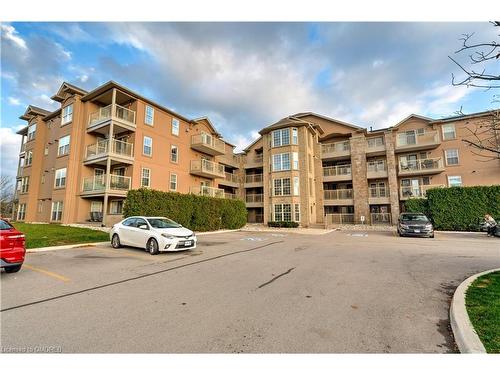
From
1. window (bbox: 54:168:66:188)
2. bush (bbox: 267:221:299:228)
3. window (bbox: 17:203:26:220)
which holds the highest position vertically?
window (bbox: 54:168:66:188)

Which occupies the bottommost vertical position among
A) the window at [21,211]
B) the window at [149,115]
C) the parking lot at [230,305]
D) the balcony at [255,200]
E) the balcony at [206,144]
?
the parking lot at [230,305]

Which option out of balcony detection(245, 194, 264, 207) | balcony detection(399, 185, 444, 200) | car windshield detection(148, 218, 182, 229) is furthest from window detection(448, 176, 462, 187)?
car windshield detection(148, 218, 182, 229)

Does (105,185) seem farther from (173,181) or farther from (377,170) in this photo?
(377,170)

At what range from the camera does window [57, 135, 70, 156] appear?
72.1ft

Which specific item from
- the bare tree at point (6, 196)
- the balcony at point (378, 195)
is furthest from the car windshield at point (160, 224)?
the bare tree at point (6, 196)

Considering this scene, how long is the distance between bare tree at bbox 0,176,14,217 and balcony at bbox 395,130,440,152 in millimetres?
56874

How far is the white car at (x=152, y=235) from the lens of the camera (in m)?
9.88

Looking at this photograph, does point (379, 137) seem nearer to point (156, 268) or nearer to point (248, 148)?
point (248, 148)

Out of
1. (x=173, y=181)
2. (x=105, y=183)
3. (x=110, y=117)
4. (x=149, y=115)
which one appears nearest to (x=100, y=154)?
(x=105, y=183)

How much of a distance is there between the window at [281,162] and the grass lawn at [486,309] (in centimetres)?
2429

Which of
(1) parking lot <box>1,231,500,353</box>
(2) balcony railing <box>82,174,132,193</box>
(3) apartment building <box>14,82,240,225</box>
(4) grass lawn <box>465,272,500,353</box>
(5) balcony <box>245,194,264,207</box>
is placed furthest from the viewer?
(5) balcony <box>245,194,264,207</box>

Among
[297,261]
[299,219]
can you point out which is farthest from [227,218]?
[297,261]

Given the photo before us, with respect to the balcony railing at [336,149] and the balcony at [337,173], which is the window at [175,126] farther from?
the balcony at [337,173]

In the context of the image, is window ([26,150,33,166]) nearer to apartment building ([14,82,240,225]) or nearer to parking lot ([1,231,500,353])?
apartment building ([14,82,240,225])
